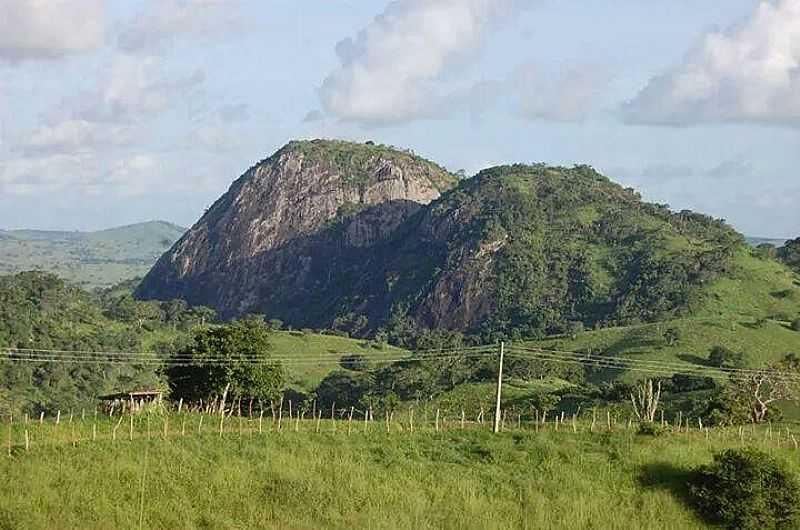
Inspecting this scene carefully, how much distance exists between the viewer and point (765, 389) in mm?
56469

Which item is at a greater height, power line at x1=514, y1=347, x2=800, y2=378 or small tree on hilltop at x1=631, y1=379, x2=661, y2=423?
power line at x1=514, y1=347, x2=800, y2=378

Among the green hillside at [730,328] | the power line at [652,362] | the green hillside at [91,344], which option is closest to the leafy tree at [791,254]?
the green hillside at [730,328]

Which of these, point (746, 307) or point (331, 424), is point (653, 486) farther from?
point (746, 307)

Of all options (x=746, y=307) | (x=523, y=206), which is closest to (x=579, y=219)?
(x=523, y=206)

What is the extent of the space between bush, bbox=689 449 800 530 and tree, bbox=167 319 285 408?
89.7ft

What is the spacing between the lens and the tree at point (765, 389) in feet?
169

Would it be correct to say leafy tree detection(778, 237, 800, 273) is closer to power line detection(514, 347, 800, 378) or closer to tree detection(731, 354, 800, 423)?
power line detection(514, 347, 800, 378)

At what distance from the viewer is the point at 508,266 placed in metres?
160

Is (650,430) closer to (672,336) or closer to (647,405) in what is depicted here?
(647,405)

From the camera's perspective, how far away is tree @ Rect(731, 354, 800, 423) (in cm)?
5159

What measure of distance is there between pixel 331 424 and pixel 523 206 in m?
133

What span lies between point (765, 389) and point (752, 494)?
88.7 feet

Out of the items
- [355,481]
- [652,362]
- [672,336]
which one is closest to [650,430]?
[355,481]

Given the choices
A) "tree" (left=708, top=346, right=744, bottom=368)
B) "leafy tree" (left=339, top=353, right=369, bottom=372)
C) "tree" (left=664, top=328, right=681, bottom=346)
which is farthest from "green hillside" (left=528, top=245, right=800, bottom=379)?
"leafy tree" (left=339, top=353, right=369, bottom=372)
